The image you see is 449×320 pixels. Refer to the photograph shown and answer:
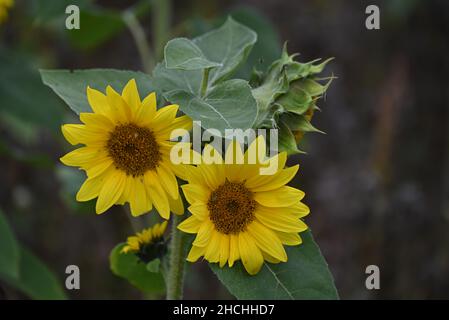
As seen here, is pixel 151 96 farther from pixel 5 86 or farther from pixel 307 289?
pixel 5 86

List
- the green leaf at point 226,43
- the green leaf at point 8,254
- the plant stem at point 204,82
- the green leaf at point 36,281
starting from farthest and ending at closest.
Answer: the green leaf at point 36,281 → the green leaf at point 8,254 → the green leaf at point 226,43 → the plant stem at point 204,82

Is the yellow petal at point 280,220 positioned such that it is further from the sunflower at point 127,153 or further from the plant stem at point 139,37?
the plant stem at point 139,37

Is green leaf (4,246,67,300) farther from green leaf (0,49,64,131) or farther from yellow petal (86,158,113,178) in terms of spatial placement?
yellow petal (86,158,113,178)

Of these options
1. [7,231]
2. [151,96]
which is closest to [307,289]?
[151,96]

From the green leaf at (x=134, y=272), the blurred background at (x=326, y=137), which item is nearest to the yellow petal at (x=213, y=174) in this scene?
the green leaf at (x=134, y=272)

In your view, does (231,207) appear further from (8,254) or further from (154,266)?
(8,254)

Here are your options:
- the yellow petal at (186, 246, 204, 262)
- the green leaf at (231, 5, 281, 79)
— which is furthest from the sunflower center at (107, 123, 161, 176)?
the green leaf at (231, 5, 281, 79)
